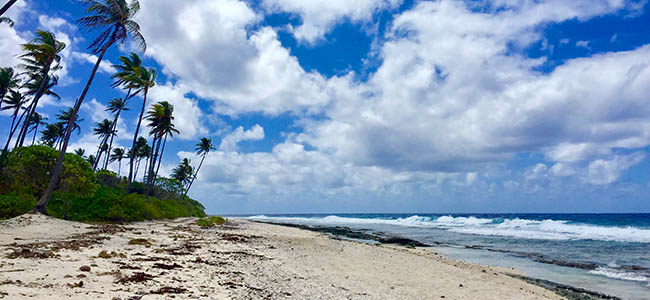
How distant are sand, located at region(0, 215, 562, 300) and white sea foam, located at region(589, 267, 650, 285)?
5.54 m

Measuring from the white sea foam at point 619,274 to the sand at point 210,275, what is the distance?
5539mm

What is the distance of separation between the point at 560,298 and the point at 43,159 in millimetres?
27284

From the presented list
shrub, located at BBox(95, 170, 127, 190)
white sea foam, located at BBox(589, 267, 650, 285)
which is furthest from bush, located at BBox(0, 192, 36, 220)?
white sea foam, located at BBox(589, 267, 650, 285)

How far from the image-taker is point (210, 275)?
8258 millimetres

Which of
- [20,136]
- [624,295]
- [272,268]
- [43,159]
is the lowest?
[624,295]

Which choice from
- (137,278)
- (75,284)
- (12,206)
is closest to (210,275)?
(137,278)

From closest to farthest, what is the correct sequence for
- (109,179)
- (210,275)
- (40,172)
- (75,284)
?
1. (75,284)
2. (210,275)
3. (40,172)
4. (109,179)

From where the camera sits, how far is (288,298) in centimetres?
727

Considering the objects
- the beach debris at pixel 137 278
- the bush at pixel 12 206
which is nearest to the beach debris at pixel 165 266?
the beach debris at pixel 137 278

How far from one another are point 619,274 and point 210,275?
17.1 metres

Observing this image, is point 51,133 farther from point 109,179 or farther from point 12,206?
point 12,206

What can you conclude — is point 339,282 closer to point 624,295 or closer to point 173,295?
point 173,295

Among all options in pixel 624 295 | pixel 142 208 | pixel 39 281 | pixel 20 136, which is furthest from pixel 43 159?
pixel 624 295

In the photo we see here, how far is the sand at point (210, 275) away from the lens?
606cm
